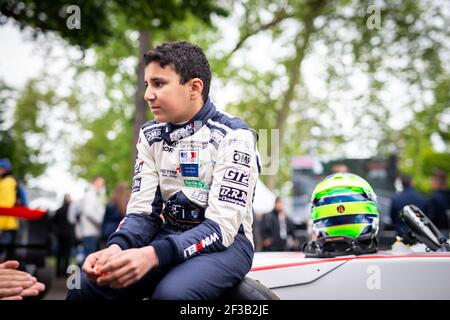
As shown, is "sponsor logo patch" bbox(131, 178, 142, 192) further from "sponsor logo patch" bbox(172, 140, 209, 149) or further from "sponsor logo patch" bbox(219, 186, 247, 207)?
"sponsor logo patch" bbox(219, 186, 247, 207)

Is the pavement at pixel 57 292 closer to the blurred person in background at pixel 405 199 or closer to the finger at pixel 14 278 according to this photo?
the blurred person in background at pixel 405 199

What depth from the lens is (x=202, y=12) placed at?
9.14 meters

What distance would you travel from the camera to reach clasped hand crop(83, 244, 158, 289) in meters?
1.82

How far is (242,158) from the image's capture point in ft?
7.39

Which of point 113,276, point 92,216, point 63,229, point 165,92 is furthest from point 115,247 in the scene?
point 63,229

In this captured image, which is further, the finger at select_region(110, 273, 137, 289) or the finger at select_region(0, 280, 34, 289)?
the finger at select_region(0, 280, 34, 289)

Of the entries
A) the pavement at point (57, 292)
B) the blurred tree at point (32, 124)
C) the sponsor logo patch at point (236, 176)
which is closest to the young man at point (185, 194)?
the sponsor logo patch at point (236, 176)

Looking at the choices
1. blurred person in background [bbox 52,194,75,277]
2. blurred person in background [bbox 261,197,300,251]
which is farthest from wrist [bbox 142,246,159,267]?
blurred person in background [bbox 52,194,75,277]

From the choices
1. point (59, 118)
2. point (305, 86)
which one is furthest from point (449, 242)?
point (59, 118)

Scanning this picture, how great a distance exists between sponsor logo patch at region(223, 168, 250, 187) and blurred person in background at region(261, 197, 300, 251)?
29.6 feet

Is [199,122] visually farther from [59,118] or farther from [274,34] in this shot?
[59,118]

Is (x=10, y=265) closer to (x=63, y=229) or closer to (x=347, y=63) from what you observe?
(x=63, y=229)

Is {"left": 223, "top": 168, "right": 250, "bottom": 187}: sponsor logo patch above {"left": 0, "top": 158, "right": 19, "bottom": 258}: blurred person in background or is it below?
above

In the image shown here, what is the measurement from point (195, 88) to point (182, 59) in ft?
0.48
